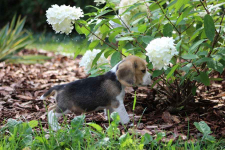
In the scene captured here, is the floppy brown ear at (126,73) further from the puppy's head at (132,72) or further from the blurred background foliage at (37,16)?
the blurred background foliage at (37,16)

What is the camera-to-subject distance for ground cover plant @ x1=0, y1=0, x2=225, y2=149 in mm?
2814

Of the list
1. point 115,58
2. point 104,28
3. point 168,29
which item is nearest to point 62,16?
point 104,28

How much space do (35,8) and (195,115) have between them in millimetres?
13001

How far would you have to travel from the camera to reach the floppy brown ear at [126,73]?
3.29 meters

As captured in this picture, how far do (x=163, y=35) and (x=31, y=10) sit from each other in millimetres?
12735

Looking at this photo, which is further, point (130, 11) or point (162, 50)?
point (130, 11)

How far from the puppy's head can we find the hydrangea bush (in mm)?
121

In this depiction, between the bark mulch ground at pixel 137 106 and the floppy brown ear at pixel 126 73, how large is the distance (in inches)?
15.1

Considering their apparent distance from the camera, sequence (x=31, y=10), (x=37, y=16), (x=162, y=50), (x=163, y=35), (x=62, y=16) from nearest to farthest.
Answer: (x=162, y=50) → (x=62, y=16) → (x=163, y=35) → (x=31, y=10) → (x=37, y=16)

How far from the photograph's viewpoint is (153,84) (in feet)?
11.7

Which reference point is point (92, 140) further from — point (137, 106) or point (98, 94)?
point (137, 106)

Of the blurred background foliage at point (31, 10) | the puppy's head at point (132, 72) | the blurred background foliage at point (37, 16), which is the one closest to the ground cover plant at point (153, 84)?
the puppy's head at point (132, 72)

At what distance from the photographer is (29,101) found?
4539 millimetres

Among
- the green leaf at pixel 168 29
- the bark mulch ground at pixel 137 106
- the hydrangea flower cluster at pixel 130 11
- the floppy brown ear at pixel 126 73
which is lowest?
the bark mulch ground at pixel 137 106
